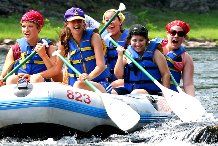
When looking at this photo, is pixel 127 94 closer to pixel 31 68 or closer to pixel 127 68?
pixel 127 68

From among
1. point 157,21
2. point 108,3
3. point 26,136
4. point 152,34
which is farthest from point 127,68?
point 108,3

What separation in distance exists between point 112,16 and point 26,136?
8.16 ft

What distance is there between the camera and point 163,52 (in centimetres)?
1052

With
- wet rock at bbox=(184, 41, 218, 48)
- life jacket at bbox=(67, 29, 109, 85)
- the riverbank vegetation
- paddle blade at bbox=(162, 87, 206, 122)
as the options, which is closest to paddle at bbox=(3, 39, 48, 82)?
life jacket at bbox=(67, 29, 109, 85)

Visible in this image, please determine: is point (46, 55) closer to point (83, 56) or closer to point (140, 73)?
point (83, 56)

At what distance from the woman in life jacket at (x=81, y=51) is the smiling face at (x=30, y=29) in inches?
12.5

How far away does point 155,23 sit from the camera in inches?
1580

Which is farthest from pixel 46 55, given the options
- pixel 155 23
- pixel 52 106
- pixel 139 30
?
pixel 155 23

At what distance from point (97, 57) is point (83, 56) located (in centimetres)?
23

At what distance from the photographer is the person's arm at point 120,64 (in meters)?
9.83

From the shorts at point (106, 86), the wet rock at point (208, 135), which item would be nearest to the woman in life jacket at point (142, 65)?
the shorts at point (106, 86)

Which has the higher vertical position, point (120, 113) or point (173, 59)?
point (173, 59)

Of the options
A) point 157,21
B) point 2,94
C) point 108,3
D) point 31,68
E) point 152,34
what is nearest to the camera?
point 2,94

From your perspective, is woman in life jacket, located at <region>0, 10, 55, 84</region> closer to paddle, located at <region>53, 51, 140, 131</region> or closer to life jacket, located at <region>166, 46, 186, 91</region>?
paddle, located at <region>53, 51, 140, 131</region>
